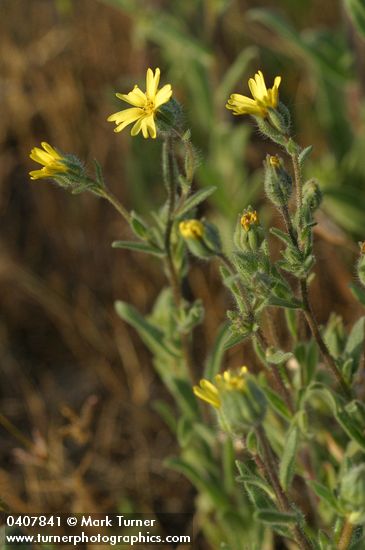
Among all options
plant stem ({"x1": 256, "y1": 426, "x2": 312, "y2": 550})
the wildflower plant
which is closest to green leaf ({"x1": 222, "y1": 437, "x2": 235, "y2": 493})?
the wildflower plant

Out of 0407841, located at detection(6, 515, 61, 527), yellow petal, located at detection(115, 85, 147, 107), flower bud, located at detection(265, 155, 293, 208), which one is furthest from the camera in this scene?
0407841, located at detection(6, 515, 61, 527)

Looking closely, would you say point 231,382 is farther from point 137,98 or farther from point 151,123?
point 137,98

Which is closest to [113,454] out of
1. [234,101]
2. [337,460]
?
[337,460]

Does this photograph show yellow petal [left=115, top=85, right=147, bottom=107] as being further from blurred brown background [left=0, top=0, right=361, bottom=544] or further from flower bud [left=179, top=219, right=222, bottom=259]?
blurred brown background [left=0, top=0, right=361, bottom=544]

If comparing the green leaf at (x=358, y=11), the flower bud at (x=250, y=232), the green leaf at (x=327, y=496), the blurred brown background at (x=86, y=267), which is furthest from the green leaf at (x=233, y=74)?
the green leaf at (x=327, y=496)

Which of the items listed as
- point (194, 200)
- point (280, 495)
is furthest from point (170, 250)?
point (280, 495)

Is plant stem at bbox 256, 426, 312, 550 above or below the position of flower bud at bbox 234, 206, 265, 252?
below

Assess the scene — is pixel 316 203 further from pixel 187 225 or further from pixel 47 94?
pixel 47 94
